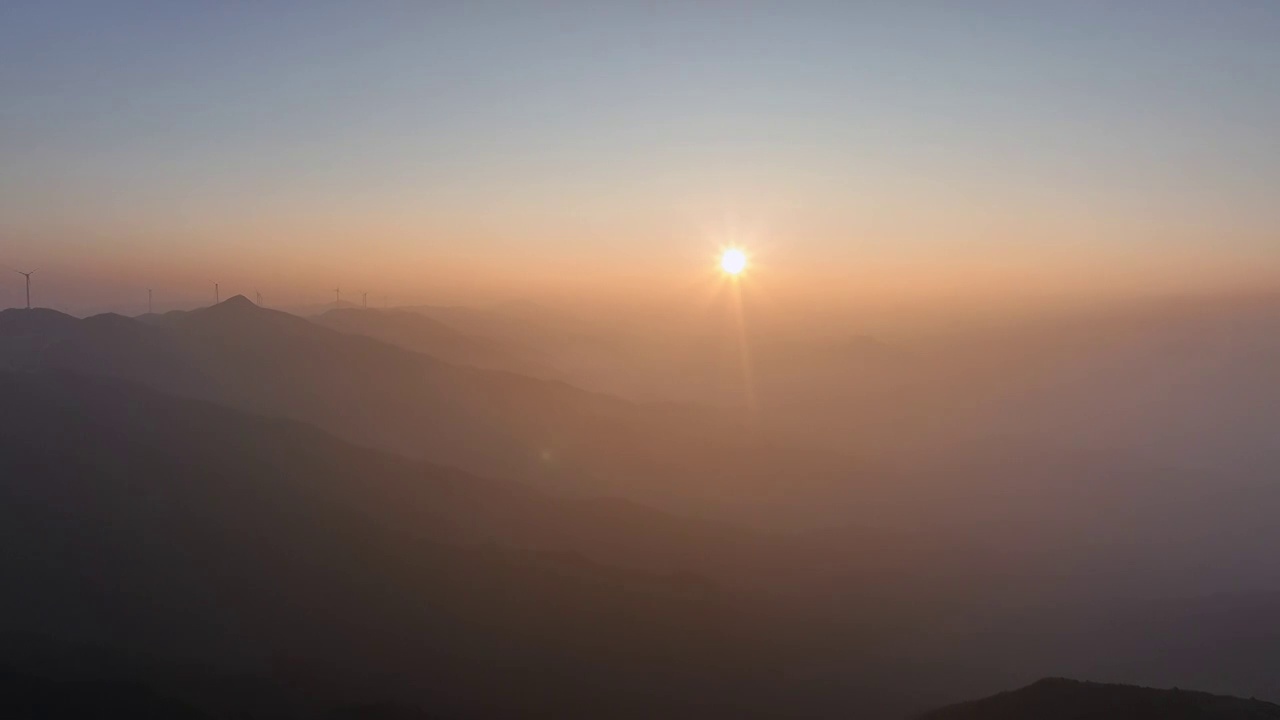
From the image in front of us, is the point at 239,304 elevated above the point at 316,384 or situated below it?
above

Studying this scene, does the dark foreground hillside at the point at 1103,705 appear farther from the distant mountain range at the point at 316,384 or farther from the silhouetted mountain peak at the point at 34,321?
the silhouetted mountain peak at the point at 34,321

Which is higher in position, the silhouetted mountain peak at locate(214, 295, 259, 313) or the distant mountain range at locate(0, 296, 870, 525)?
the silhouetted mountain peak at locate(214, 295, 259, 313)

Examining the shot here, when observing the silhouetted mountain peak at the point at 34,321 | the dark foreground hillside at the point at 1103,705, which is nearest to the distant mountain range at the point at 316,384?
the silhouetted mountain peak at the point at 34,321

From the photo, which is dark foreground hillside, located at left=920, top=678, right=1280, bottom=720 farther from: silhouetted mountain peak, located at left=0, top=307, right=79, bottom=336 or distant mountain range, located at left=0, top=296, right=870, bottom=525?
silhouetted mountain peak, located at left=0, top=307, right=79, bottom=336

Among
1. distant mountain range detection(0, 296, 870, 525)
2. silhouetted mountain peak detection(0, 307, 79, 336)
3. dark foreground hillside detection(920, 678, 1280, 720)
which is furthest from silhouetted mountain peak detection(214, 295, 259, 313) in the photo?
dark foreground hillside detection(920, 678, 1280, 720)

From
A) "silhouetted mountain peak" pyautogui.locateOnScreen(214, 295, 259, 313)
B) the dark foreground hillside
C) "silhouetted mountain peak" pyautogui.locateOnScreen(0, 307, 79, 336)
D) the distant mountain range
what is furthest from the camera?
"silhouetted mountain peak" pyautogui.locateOnScreen(214, 295, 259, 313)

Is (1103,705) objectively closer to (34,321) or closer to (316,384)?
(316,384)

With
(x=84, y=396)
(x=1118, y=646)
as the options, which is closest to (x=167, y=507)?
(x=84, y=396)

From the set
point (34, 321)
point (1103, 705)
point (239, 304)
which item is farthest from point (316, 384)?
point (1103, 705)
